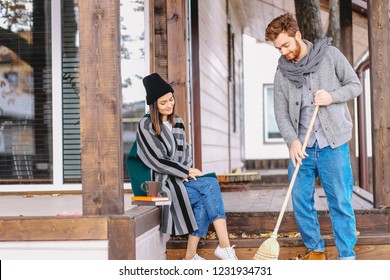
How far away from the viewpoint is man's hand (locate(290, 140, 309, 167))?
3.46 meters

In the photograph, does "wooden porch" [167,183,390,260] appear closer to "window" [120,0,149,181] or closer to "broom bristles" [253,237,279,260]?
"broom bristles" [253,237,279,260]

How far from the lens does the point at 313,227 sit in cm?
369

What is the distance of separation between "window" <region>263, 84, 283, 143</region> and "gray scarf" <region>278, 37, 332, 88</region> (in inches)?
476

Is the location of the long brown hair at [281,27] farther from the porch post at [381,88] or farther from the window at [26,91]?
the window at [26,91]

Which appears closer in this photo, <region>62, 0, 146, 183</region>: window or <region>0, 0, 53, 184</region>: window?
<region>62, 0, 146, 183</region>: window

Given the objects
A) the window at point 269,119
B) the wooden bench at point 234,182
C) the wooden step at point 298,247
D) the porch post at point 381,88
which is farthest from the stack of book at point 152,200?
the window at point 269,119

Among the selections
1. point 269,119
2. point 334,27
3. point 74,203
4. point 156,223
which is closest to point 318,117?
point 156,223

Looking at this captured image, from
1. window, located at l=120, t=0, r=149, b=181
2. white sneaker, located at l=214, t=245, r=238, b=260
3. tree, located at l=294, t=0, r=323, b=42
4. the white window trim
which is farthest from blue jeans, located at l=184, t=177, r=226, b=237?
tree, located at l=294, t=0, r=323, b=42

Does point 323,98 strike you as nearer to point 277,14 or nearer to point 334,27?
point 334,27

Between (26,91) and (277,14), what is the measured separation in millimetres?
6251

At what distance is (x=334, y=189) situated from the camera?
138 inches

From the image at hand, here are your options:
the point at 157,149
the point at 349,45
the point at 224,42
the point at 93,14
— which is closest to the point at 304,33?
the point at 349,45
